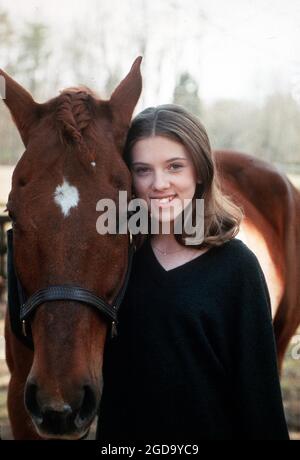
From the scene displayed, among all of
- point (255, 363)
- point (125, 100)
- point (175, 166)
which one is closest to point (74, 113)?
point (125, 100)

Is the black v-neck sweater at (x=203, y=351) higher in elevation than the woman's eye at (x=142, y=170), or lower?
lower

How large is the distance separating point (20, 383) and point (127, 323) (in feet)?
2.29

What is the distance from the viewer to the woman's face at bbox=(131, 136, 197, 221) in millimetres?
1892

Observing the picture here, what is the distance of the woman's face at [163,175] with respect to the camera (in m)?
1.89

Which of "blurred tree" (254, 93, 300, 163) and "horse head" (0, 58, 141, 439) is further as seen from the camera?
"blurred tree" (254, 93, 300, 163)

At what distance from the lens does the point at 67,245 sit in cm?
163

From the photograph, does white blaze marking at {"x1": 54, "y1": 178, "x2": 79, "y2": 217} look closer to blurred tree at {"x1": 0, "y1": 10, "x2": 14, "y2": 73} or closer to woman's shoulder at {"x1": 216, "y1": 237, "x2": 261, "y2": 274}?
woman's shoulder at {"x1": 216, "y1": 237, "x2": 261, "y2": 274}

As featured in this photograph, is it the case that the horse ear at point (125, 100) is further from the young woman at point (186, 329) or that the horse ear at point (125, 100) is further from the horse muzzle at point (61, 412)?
the horse muzzle at point (61, 412)

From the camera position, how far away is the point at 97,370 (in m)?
1.66

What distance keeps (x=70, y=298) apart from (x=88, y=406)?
1.08 ft

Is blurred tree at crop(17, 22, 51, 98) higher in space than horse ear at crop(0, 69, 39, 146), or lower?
higher

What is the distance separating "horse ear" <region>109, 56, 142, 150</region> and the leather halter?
19.1 inches
